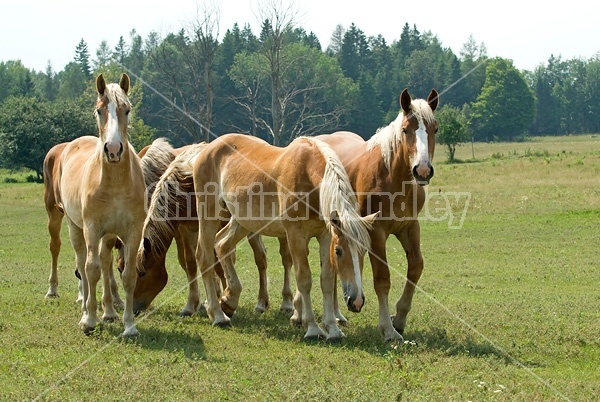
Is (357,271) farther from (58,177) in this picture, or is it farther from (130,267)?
(58,177)

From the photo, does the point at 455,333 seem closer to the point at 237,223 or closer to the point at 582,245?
the point at 237,223

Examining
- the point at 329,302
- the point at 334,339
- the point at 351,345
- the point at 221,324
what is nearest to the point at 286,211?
the point at 329,302

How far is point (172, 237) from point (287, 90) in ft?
89.3

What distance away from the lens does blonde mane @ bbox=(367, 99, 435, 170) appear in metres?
7.54

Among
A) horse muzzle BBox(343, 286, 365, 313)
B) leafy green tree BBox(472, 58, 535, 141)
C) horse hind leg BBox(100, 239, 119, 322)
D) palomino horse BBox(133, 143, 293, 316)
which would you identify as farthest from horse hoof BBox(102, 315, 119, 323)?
leafy green tree BBox(472, 58, 535, 141)

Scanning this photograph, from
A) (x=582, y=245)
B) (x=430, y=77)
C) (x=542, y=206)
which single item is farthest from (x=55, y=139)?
(x=430, y=77)

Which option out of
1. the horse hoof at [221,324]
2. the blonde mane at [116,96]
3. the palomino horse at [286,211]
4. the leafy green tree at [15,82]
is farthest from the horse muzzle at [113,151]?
the leafy green tree at [15,82]

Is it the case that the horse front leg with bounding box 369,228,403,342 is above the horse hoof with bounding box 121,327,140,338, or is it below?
above

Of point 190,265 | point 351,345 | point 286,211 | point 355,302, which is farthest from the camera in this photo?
point 190,265

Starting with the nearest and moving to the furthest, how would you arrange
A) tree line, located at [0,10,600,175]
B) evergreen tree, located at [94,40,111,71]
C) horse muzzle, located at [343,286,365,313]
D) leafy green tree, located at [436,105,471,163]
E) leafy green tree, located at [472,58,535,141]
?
horse muzzle, located at [343,286,365,313] → tree line, located at [0,10,600,175] → leafy green tree, located at [436,105,471,163] → leafy green tree, located at [472,58,535,141] → evergreen tree, located at [94,40,111,71]

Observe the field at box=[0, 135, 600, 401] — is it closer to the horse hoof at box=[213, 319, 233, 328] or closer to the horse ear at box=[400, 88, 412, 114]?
the horse hoof at box=[213, 319, 233, 328]

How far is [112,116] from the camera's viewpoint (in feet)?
24.4

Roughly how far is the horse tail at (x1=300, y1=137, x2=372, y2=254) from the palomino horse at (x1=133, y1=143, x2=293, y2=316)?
2.67m

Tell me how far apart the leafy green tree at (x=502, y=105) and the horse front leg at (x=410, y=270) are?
80.2 meters
